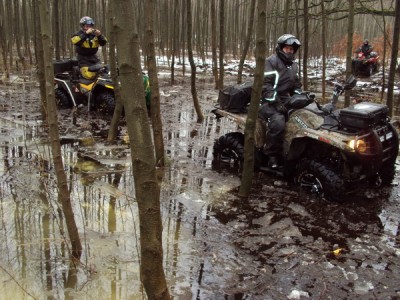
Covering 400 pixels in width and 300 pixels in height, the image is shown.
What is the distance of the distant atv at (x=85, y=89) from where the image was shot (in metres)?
9.20

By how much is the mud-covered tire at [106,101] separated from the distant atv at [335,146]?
14.3 ft

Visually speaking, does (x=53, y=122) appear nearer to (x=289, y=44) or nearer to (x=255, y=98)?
(x=255, y=98)

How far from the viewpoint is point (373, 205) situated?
15.9ft

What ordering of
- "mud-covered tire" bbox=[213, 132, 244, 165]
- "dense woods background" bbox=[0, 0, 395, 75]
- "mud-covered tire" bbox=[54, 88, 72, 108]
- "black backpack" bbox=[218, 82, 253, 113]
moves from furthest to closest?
1. "dense woods background" bbox=[0, 0, 395, 75]
2. "mud-covered tire" bbox=[54, 88, 72, 108]
3. "mud-covered tire" bbox=[213, 132, 244, 165]
4. "black backpack" bbox=[218, 82, 253, 113]

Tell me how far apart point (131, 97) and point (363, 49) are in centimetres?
2098

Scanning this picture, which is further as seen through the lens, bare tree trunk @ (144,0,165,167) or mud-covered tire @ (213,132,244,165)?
mud-covered tire @ (213,132,244,165)

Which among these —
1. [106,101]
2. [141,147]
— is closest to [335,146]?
[141,147]

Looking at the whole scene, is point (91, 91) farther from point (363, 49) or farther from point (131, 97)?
point (363, 49)

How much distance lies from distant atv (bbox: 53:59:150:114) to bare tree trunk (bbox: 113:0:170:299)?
7.19 metres

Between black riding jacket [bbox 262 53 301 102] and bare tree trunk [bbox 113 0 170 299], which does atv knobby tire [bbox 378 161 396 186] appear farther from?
bare tree trunk [bbox 113 0 170 299]

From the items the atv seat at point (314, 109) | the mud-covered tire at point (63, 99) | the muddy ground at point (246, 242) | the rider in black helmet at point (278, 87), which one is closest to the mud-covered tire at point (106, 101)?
the mud-covered tire at point (63, 99)

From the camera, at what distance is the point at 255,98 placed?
4441 millimetres

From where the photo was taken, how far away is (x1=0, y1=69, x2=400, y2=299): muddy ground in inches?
124

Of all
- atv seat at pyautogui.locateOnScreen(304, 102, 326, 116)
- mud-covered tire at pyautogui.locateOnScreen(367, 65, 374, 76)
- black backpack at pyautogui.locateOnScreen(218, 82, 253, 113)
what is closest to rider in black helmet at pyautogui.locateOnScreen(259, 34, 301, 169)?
atv seat at pyautogui.locateOnScreen(304, 102, 326, 116)
